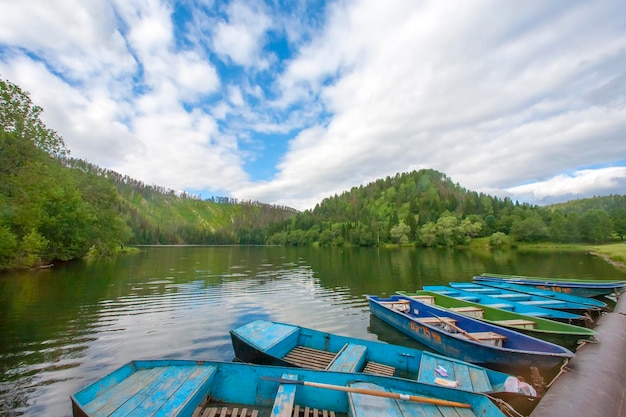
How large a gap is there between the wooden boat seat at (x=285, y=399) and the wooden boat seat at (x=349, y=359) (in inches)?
79.2

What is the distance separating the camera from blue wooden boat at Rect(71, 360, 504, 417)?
768 centimetres

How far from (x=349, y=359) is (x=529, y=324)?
10.6m

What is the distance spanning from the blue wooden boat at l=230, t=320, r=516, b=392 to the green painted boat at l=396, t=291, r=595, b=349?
219 inches

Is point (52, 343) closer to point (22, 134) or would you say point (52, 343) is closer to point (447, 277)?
point (22, 134)

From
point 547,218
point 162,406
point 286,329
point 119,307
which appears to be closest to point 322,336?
point 286,329

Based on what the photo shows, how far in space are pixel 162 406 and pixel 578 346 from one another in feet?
53.4

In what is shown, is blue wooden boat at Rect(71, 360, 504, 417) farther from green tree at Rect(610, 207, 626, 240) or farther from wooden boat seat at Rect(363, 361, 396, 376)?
green tree at Rect(610, 207, 626, 240)

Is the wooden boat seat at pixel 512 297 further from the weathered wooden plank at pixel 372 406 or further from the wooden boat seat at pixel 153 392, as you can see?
the wooden boat seat at pixel 153 392

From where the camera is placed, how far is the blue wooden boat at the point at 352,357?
10375 mm

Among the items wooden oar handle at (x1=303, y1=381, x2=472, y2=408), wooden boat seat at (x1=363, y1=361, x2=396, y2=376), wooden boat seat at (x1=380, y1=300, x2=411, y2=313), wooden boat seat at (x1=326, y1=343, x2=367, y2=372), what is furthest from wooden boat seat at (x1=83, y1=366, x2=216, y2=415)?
wooden boat seat at (x1=380, y1=300, x2=411, y2=313)

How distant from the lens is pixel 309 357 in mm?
13586

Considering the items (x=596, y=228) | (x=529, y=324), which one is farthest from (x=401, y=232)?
(x=529, y=324)

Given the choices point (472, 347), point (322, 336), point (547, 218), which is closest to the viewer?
point (472, 347)

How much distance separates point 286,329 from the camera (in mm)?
15141
